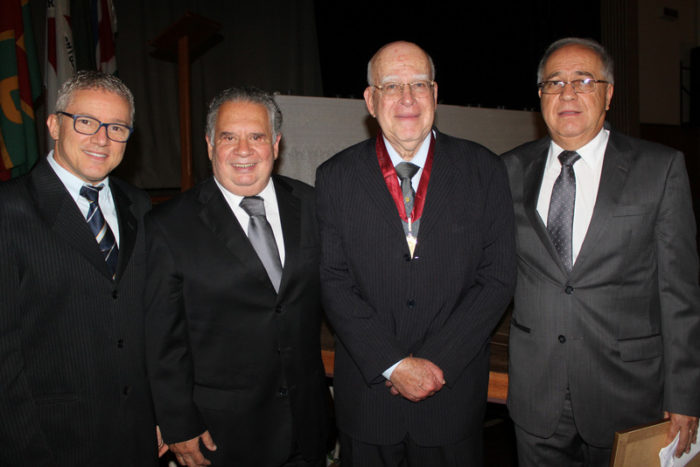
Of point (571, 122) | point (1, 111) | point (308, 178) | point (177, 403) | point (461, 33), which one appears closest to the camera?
point (177, 403)

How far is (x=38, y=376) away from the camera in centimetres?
157

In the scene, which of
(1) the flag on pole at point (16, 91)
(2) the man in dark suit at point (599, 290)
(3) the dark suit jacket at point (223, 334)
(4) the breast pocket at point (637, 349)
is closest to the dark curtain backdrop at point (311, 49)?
(1) the flag on pole at point (16, 91)

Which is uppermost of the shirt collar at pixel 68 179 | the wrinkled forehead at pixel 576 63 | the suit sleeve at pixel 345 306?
the wrinkled forehead at pixel 576 63

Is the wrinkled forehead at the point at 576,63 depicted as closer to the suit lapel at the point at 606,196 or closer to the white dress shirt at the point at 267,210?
the suit lapel at the point at 606,196

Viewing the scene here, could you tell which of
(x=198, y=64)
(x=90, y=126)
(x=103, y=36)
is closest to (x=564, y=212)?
(x=90, y=126)

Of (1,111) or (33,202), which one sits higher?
(1,111)

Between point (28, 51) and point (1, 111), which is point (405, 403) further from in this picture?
point (28, 51)

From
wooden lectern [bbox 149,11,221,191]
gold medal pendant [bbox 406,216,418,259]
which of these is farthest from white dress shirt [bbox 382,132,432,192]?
wooden lectern [bbox 149,11,221,191]

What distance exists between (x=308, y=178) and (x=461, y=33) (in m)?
6.16

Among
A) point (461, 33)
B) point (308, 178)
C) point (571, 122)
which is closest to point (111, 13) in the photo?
point (308, 178)

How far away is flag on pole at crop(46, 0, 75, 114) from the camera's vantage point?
4.15 meters

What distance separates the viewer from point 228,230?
1741mm

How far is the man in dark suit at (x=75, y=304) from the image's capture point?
5.00 feet

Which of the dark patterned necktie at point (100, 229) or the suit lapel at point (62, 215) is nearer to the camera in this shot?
the suit lapel at point (62, 215)
